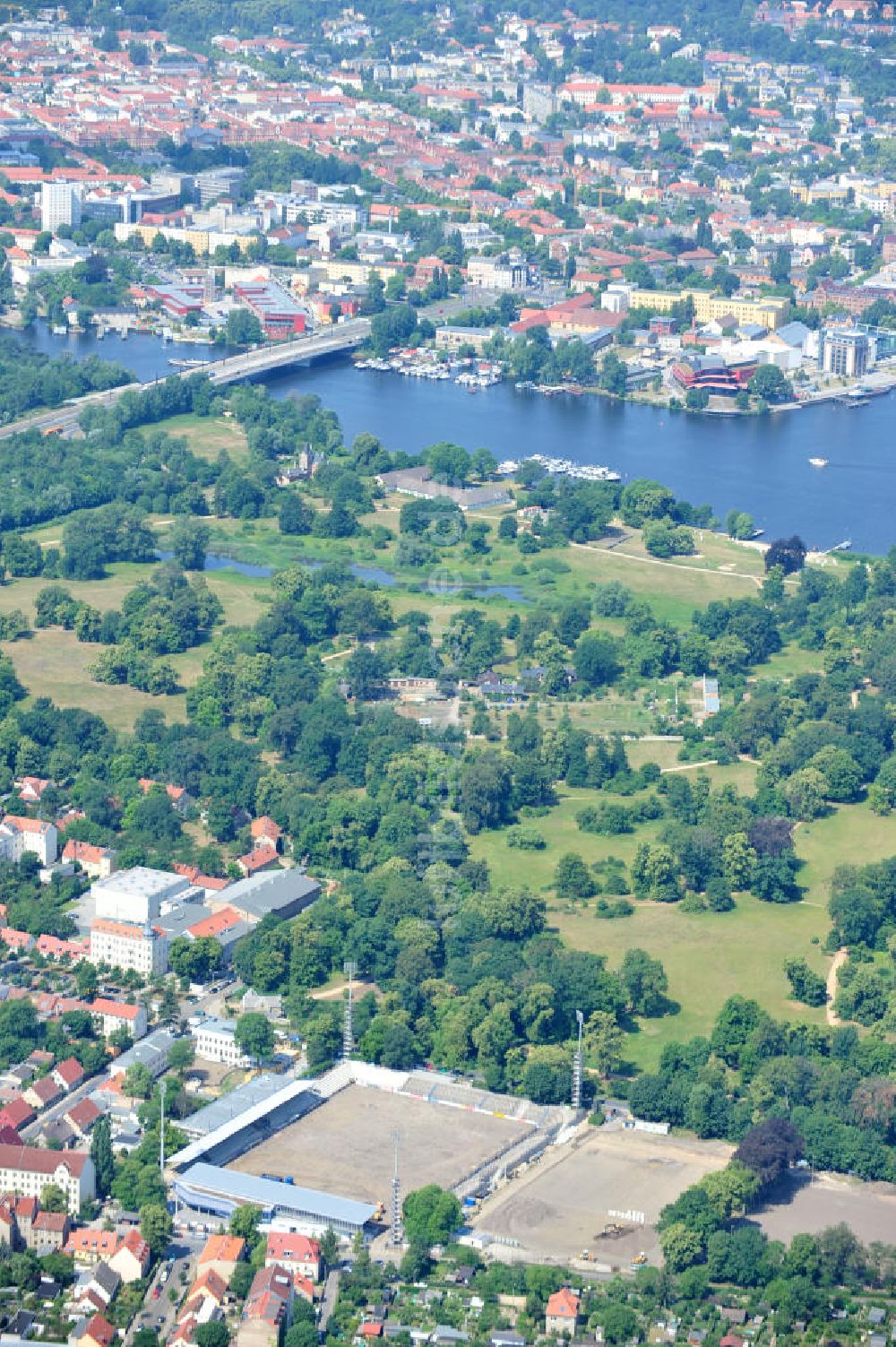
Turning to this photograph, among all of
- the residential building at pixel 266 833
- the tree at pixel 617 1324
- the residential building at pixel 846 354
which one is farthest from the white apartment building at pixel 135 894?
the residential building at pixel 846 354

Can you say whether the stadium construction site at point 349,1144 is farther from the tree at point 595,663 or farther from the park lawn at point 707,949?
the tree at point 595,663

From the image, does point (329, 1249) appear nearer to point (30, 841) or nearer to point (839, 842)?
point (30, 841)

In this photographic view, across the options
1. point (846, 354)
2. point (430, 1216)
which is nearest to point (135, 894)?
point (430, 1216)

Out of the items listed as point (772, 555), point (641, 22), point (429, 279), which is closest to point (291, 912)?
point (772, 555)

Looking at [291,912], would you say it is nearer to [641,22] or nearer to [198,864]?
[198,864]

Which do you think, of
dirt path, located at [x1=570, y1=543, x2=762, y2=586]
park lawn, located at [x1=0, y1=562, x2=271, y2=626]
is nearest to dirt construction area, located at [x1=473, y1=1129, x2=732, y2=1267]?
park lawn, located at [x1=0, y1=562, x2=271, y2=626]
